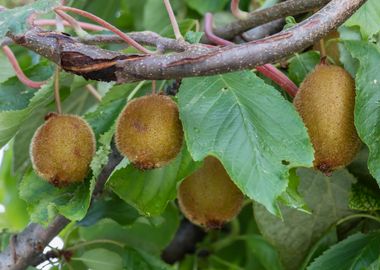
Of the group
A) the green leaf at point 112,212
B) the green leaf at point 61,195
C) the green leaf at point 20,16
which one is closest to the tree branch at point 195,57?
the green leaf at point 20,16

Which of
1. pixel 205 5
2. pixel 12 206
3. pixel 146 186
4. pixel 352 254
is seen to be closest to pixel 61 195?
pixel 146 186

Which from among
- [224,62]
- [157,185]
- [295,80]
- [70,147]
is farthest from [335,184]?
[224,62]

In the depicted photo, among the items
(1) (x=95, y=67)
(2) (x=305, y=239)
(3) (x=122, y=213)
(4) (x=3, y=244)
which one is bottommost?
(4) (x=3, y=244)

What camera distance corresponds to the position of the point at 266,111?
1147 mm

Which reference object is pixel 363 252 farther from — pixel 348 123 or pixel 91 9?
pixel 91 9

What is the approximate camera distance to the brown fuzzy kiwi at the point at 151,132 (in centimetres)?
113

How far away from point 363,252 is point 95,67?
23.4 inches

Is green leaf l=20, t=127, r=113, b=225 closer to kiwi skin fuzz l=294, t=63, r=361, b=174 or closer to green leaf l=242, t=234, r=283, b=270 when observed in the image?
kiwi skin fuzz l=294, t=63, r=361, b=174

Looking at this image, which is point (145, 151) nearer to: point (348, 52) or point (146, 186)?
point (146, 186)

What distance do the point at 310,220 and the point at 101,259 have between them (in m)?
0.38

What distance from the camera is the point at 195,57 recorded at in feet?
3.08

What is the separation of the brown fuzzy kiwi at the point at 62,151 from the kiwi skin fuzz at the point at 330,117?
1.01 feet

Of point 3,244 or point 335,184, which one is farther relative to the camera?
point 3,244

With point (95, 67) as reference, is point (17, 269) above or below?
below
